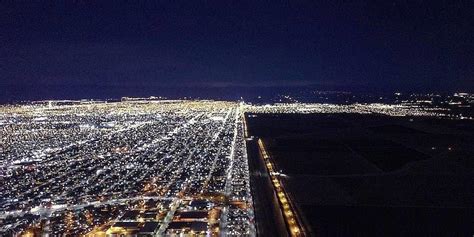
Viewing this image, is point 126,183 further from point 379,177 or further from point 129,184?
point 379,177

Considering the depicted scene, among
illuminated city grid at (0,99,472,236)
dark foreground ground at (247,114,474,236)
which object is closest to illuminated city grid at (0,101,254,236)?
illuminated city grid at (0,99,472,236)

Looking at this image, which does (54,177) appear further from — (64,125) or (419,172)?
(64,125)

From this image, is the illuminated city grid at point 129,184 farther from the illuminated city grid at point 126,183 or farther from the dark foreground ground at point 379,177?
the dark foreground ground at point 379,177

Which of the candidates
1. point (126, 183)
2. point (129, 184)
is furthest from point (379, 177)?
point (126, 183)

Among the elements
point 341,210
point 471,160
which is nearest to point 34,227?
point 341,210

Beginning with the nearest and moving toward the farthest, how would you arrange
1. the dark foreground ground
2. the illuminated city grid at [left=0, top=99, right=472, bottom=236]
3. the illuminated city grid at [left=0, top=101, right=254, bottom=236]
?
Answer: the dark foreground ground → the illuminated city grid at [left=0, top=99, right=472, bottom=236] → the illuminated city grid at [left=0, top=101, right=254, bottom=236]

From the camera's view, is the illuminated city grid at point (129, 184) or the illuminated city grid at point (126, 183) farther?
the illuminated city grid at point (126, 183)

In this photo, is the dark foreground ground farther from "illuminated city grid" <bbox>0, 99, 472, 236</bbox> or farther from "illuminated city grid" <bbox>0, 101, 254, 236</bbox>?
"illuminated city grid" <bbox>0, 101, 254, 236</bbox>

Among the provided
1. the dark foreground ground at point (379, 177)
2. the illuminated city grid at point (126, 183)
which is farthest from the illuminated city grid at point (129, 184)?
the dark foreground ground at point (379, 177)
